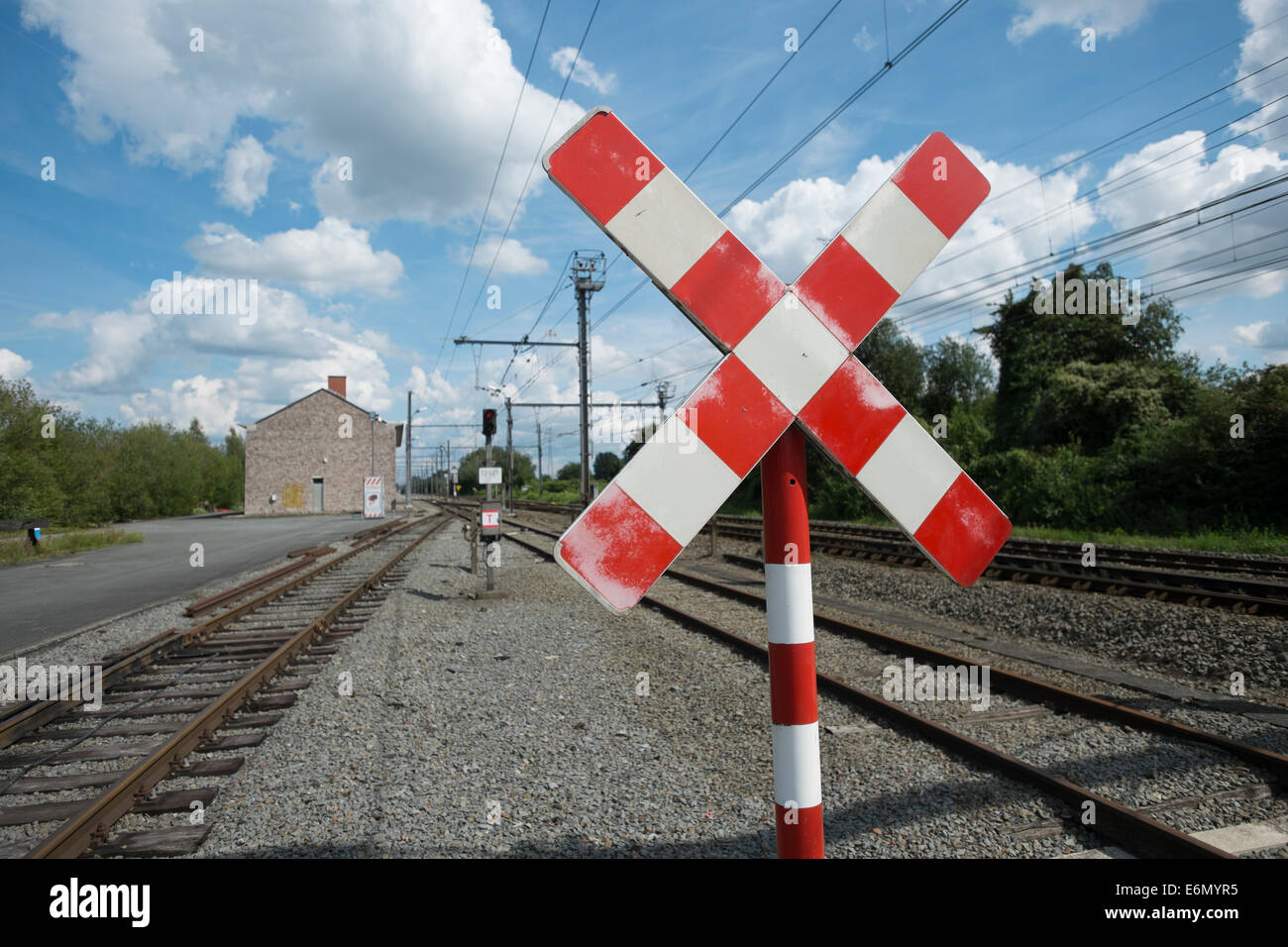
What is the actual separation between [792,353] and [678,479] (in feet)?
1.21

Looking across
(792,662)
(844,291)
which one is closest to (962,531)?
(792,662)

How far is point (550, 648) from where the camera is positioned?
820 centimetres

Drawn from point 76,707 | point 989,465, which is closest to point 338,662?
point 76,707

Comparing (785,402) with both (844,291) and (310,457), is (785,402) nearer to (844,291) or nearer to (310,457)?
(844,291)

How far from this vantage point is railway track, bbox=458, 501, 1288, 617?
29.8ft

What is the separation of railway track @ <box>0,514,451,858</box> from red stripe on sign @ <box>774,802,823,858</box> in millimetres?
3551

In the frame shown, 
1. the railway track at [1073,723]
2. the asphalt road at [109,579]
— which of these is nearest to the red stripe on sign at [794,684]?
the railway track at [1073,723]

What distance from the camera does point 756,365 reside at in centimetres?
148

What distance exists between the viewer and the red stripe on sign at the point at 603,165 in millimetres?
1461

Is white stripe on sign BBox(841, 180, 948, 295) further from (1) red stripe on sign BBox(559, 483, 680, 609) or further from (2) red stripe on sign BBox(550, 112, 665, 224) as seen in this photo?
(1) red stripe on sign BBox(559, 483, 680, 609)

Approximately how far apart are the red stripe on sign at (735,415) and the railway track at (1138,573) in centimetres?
649

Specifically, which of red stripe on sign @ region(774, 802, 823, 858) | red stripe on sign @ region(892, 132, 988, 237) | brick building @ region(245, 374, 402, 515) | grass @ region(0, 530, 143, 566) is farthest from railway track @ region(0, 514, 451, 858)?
brick building @ region(245, 374, 402, 515)
